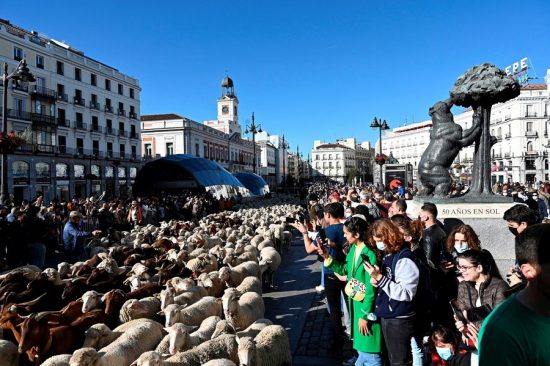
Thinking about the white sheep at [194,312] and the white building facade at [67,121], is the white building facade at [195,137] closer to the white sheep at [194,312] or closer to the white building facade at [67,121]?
the white building facade at [67,121]

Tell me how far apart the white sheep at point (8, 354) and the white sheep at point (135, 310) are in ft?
4.35

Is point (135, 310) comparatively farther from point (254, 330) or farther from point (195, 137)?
point (195, 137)

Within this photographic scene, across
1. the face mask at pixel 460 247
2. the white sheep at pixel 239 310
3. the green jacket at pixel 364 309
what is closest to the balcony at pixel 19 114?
the white sheep at pixel 239 310

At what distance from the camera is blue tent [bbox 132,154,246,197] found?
3494cm

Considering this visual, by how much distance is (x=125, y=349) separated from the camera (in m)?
4.42

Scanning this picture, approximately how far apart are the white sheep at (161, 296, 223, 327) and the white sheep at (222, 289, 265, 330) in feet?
1.39

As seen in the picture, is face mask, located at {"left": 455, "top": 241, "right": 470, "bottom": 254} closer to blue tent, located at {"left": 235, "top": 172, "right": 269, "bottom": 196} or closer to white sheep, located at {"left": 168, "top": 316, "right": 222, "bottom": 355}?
white sheep, located at {"left": 168, "top": 316, "right": 222, "bottom": 355}

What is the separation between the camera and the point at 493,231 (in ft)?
23.8

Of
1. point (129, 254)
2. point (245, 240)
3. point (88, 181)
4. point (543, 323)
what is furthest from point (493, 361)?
point (88, 181)

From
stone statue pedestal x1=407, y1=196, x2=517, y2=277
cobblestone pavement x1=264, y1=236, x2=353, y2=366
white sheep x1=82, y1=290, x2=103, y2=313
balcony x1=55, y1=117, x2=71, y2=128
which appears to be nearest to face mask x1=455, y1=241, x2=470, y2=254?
cobblestone pavement x1=264, y1=236, x2=353, y2=366

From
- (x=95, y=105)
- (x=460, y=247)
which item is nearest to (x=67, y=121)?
(x=95, y=105)

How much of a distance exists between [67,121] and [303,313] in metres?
40.4

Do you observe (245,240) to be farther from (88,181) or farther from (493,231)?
(88,181)

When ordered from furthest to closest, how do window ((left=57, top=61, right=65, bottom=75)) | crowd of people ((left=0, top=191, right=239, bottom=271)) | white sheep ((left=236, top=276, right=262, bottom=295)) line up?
1. window ((left=57, top=61, right=65, bottom=75))
2. crowd of people ((left=0, top=191, right=239, bottom=271))
3. white sheep ((left=236, top=276, right=262, bottom=295))
